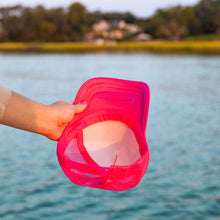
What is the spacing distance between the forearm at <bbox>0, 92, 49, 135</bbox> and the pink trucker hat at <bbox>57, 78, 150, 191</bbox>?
0.85ft

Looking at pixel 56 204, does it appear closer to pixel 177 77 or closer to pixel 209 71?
pixel 177 77

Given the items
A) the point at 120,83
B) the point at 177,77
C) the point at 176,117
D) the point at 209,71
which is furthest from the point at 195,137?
the point at 209,71

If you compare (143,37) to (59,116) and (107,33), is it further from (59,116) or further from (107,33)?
(59,116)

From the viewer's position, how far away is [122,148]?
7.36 feet

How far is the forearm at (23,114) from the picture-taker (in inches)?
67.9

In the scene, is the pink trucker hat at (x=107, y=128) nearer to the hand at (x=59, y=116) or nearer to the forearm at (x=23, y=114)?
the hand at (x=59, y=116)

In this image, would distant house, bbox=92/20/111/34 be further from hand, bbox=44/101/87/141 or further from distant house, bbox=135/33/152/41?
hand, bbox=44/101/87/141

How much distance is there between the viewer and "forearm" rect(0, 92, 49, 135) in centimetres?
172

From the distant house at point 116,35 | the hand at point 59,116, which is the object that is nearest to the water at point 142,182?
the hand at point 59,116

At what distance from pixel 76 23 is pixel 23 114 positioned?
113 metres

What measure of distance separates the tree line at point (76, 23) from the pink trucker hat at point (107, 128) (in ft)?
327

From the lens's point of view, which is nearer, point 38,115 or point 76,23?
point 38,115

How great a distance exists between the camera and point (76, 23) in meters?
112

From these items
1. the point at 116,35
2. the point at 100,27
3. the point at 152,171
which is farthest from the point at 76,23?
the point at 152,171
